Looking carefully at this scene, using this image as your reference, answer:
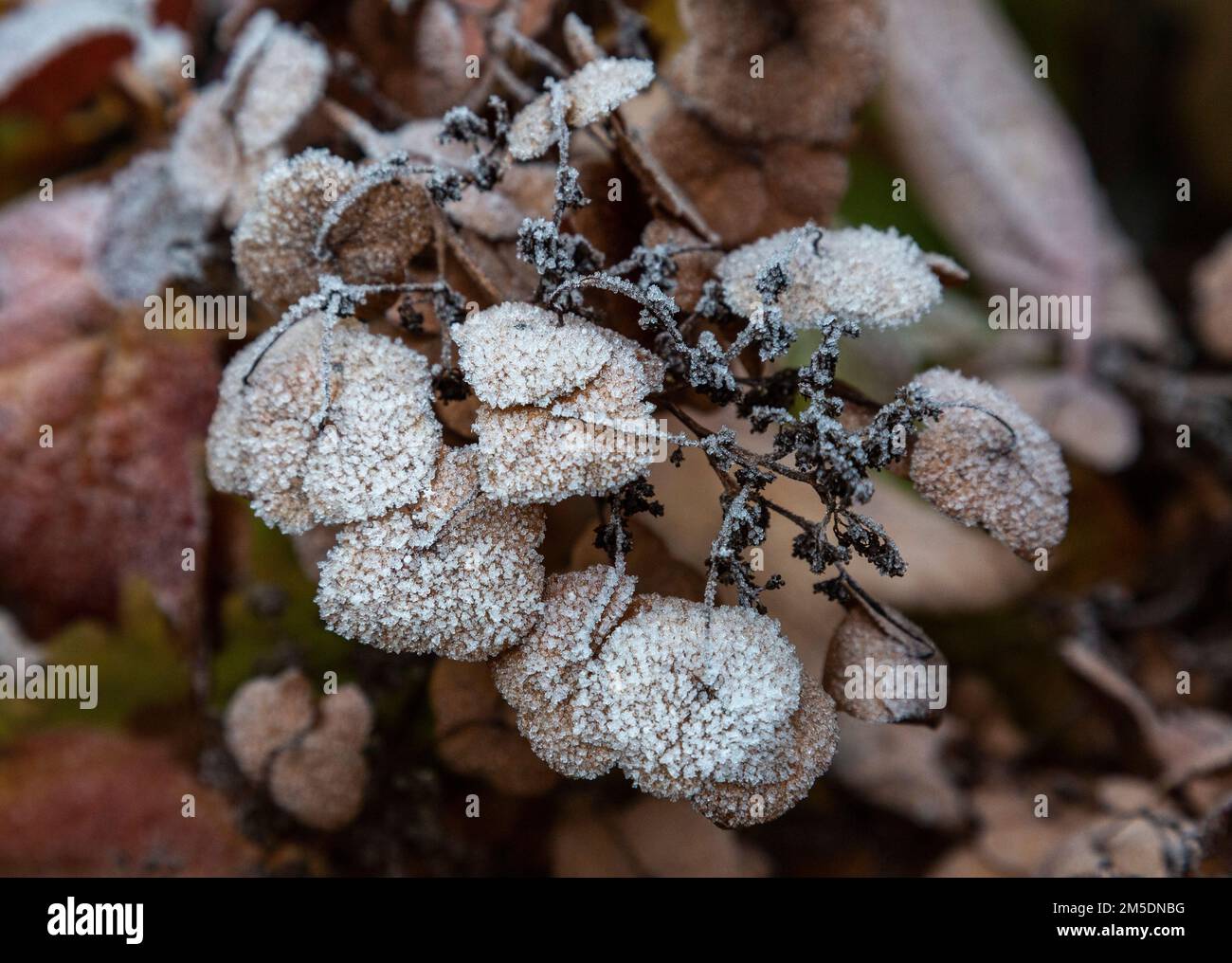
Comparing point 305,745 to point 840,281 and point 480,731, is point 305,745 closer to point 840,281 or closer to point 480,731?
point 480,731

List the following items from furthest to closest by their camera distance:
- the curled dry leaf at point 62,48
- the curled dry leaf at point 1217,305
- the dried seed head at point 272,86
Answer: the curled dry leaf at point 1217,305, the curled dry leaf at point 62,48, the dried seed head at point 272,86

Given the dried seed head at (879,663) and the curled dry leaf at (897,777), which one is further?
the curled dry leaf at (897,777)

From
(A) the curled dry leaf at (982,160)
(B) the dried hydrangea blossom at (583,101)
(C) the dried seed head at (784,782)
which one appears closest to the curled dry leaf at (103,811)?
(C) the dried seed head at (784,782)

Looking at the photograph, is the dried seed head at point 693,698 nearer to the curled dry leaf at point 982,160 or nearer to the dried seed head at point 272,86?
the dried seed head at point 272,86

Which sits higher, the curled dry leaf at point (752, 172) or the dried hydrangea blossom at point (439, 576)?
the curled dry leaf at point (752, 172)

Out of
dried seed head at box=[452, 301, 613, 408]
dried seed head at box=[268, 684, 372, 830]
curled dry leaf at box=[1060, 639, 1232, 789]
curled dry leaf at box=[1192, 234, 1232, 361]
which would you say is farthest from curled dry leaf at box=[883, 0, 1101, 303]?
dried seed head at box=[268, 684, 372, 830]
